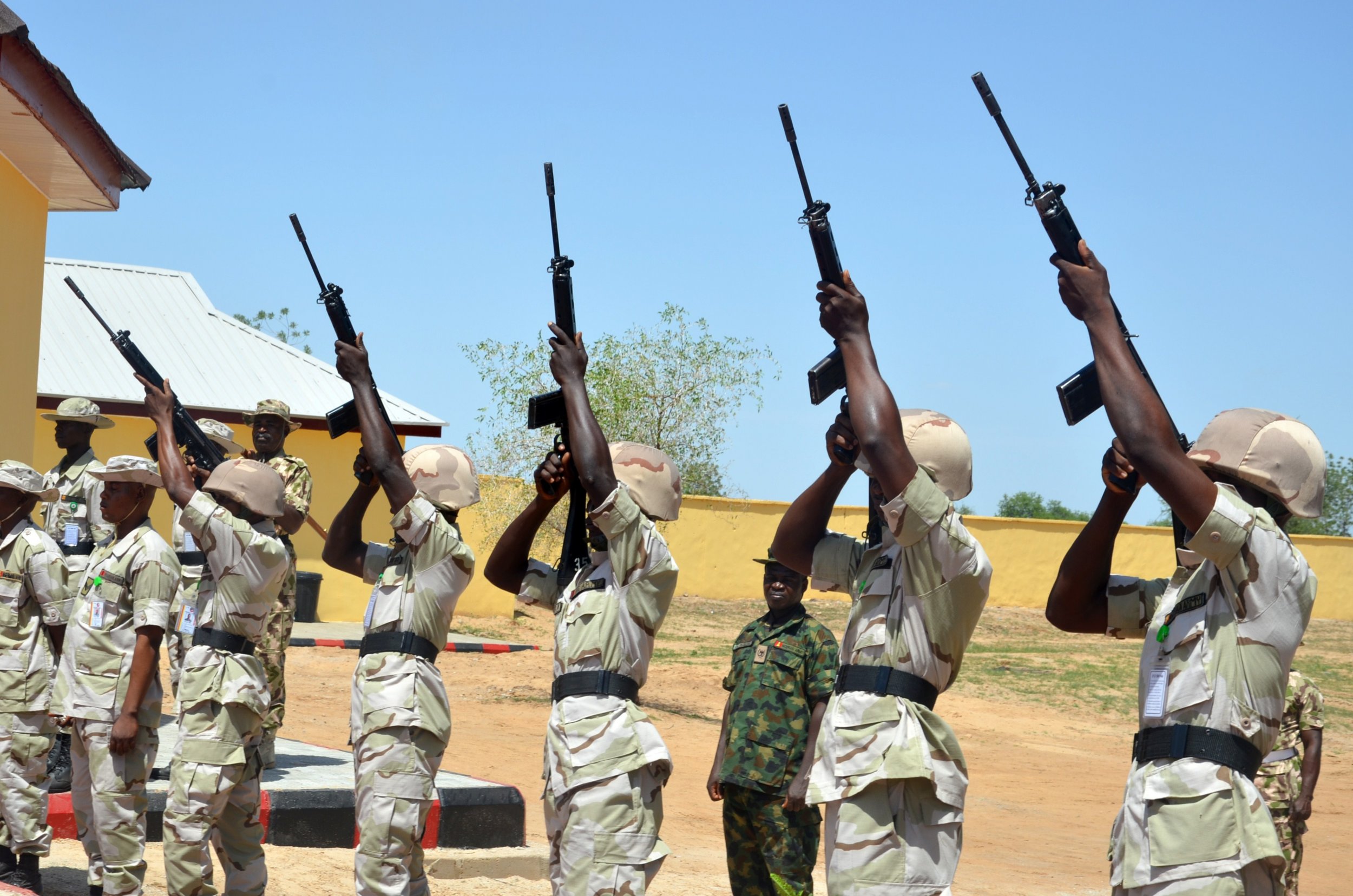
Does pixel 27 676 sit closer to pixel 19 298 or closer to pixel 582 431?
pixel 582 431

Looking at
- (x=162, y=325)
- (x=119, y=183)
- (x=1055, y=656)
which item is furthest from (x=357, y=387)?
(x=1055, y=656)

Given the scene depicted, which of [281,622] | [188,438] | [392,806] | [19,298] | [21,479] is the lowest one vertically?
[392,806]

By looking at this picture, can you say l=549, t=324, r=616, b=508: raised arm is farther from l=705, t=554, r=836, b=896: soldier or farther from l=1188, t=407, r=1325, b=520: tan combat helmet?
l=1188, t=407, r=1325, b=520: tan combat helmet

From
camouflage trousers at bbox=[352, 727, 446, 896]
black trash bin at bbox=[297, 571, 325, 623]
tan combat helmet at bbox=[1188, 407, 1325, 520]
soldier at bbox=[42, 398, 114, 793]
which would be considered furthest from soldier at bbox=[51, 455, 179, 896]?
black trash bin at bbox=[297, 571, 325, 623]

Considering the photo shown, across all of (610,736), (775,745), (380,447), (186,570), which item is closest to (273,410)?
(186,570)

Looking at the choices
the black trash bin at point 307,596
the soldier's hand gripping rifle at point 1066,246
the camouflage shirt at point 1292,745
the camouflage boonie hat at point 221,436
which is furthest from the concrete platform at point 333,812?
the black trash bin at point 307,596

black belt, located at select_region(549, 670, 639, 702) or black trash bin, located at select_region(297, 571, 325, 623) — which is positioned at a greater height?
black belt, located at select_region(549, 670, 639, 702)

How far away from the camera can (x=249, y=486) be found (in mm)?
6070

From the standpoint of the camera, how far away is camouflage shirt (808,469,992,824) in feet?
12.7

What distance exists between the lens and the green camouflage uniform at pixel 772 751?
615 cm

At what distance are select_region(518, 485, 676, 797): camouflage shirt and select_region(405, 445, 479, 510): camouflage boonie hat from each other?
1196 millimetres

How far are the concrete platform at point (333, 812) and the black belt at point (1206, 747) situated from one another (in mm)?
4830

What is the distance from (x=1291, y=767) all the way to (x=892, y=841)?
377 centimetres

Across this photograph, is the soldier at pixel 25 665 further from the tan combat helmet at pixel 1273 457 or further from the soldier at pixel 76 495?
the tan combat helmet at pixel 1273 457
